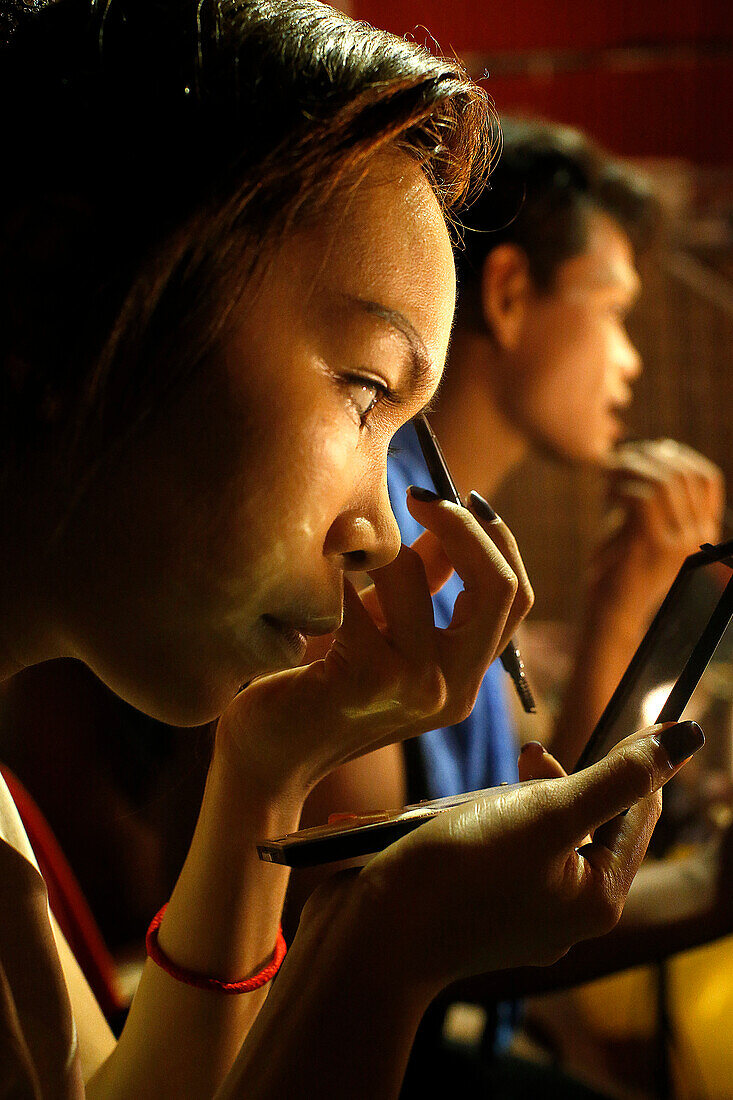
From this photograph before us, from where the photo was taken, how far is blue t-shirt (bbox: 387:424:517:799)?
590 millimetres

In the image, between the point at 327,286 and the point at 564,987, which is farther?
the point at 564,987

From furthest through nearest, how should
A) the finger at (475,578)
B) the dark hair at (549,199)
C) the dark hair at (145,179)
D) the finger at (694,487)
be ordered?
1. the finger at (694,487)
2. the dark hair at (549,199)
3. the finger at (475,578)
4. the dark hair at (145,179)

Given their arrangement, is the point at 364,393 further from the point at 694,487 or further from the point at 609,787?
the point at 694,487

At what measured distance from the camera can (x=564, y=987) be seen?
0.84 m

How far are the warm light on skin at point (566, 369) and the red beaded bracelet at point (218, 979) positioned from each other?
19.6 inches

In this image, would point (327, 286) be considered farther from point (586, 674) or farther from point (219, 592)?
point (586, 674)

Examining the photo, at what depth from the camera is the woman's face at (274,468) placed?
390 mm

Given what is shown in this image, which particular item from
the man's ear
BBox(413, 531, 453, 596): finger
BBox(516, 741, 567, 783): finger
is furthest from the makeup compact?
the man's ear

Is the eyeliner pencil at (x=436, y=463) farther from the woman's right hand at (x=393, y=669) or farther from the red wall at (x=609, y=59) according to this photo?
the red wall at (x=609, y=59)

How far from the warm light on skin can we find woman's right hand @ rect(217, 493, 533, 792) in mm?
329

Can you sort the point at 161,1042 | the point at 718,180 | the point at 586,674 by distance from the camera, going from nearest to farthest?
the point at 161,1042
the point at 586,674
the point at 718,180

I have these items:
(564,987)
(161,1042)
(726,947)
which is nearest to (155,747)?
(161,1042)

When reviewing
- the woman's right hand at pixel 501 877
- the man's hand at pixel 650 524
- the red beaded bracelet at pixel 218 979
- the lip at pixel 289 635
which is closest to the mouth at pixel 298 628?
the lip at pixel 289 635

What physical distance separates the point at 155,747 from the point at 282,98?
385 millimetres
